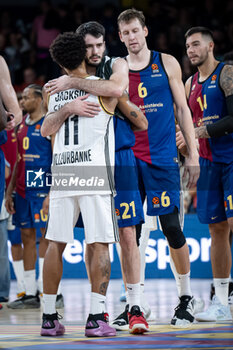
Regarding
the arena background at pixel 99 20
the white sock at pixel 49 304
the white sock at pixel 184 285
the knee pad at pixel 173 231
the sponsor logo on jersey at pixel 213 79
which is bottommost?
the white sock at pixel 49 304

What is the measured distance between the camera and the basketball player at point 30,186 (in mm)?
6621

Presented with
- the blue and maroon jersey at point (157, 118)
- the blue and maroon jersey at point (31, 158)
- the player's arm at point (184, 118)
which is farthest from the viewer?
the blue and maroon jersey at point (31, 158)

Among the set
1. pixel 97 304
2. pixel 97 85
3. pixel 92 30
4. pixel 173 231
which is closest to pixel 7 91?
pixel 92 30

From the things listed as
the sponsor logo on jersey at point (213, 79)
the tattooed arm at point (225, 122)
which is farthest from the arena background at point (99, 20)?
the tattooed arm at point (225, 122)

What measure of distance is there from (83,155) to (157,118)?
1.02 metres

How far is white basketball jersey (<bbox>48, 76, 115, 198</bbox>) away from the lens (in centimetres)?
414

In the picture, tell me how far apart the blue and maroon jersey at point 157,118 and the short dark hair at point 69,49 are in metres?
0.89

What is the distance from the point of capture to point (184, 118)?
4.89 metres

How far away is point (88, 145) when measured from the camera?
164 inches

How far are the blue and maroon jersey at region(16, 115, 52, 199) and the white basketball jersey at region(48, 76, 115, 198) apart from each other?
7.87ft

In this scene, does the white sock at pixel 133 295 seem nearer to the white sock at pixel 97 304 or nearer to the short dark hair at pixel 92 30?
the white sock at pixel 97 304

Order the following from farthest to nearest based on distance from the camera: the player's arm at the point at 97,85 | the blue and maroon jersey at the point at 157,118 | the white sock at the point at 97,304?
1. the blue and maroon jersey at the point at 157,118
2. the player's arm at the point at 97,85
3. the white sock at the point at 97,304

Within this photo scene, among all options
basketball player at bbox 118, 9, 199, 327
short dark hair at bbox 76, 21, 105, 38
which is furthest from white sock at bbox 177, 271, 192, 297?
short dark hair at bbox 76, 21, 105, 38

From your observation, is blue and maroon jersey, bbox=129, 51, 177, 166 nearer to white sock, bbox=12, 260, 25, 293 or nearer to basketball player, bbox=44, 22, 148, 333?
basketball player, bbox=44, 22, 148, 333
